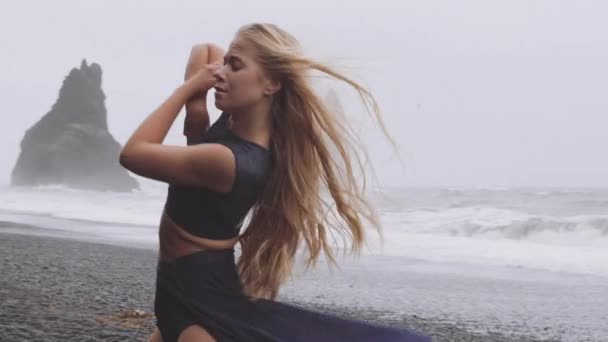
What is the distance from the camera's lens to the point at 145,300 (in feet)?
29.0

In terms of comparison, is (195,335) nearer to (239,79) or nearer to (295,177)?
(295,177)

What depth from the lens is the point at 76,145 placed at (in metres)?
81.7

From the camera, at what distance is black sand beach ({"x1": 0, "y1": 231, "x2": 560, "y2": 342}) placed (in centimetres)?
611

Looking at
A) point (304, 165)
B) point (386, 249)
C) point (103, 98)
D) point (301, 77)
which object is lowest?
point (103, 98)

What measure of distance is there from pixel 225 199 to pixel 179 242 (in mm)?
220

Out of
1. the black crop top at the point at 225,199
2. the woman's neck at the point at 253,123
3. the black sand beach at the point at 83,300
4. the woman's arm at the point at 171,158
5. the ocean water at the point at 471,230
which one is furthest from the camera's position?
the ocean water at the point at 471,230

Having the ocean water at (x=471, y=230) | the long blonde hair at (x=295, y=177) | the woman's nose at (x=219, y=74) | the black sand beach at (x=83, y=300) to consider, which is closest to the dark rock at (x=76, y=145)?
the ocean water at (x=471, y=230)

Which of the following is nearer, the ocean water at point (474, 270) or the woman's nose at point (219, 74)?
the woman's nose at point (219, 74)

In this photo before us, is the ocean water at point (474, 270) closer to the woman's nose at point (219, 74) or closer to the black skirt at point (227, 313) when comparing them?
the black skirt at point (227, 313)

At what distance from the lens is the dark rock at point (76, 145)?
7981 cm

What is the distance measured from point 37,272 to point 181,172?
871 cm

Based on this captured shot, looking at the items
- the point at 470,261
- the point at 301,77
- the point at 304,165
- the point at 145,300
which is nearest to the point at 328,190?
the point at 304,165

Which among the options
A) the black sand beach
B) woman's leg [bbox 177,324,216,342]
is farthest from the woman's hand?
the black sand beach

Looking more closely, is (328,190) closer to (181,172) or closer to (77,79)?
(181,172)
